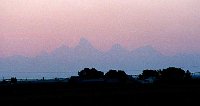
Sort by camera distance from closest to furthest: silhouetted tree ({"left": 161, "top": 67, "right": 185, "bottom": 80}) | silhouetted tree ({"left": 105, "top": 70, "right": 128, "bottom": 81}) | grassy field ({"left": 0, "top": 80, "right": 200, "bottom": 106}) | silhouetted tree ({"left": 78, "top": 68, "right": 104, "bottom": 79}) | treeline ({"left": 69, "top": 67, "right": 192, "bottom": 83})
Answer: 1. grassy field ({"left": 0, "top": 80, "right": 200, "bottom": 106})
2. treeline ({"left": 69, "top": 67, "right": 192, "bottom": 83})
3. silhouetted tree ({"left": 161, "top": 67, "right": 185, "bottom": 80})
4. silhouetted tree ({"left": 105, "top": 70, "right": 128, "bottom": 81})
5. silhouetted tree ({"left": 78, "top": 68, "right": 104, "bottom": 79})

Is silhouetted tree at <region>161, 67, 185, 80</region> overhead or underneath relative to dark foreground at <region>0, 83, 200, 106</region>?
overhead

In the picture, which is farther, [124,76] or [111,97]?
[124,76]

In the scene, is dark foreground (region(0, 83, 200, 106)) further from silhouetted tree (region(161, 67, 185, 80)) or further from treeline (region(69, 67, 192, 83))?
silhouetted tree (region(161, 67, 185, 80))

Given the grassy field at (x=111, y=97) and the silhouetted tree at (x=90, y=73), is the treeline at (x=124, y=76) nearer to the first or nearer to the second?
the silhouetted tree at (x=90, y=73)

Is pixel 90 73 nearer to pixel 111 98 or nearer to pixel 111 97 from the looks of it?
pixel 111 97

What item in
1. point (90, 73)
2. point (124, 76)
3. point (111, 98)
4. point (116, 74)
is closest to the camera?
point (111, 98)

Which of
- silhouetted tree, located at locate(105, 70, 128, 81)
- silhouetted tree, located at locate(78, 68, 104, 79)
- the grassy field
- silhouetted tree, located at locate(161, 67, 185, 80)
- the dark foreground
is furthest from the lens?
silhouetted tree, located at locate(78, 68, 104, 79)

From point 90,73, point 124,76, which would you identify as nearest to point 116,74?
point 124,76

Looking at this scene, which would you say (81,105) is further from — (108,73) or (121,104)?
(108,73)

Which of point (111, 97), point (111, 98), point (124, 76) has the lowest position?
point (111, 98)

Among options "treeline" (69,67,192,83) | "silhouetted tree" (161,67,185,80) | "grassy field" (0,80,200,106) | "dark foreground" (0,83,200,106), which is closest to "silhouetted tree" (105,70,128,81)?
"treeline" (69,67,192,83)

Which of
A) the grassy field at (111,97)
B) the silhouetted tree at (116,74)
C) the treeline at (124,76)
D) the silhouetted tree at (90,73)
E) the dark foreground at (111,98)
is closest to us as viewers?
the dark foreground at (111,98)

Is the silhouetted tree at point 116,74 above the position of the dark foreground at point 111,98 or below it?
above

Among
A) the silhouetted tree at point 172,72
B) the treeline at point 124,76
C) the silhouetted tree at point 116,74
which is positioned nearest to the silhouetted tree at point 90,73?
the treeline at point 124,76
